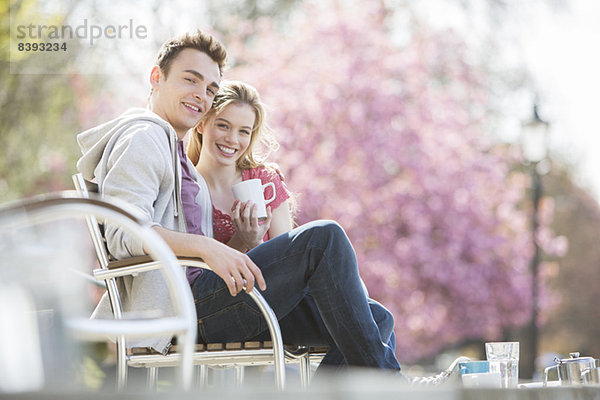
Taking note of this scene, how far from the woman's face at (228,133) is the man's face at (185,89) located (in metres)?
0.17

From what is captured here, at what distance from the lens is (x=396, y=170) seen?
10688 millimetres

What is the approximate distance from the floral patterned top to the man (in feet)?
0.74

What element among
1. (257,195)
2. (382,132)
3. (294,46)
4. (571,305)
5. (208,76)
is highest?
(294,46)

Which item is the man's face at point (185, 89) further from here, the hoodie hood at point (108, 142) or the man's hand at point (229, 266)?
the man's hand at point (229, 266)

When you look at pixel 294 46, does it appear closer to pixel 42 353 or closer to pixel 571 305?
pixel 42 353

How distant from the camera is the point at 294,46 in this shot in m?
11.2

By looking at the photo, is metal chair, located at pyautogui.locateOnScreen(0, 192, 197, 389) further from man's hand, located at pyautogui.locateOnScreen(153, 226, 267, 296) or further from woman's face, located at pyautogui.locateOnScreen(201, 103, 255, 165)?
woman's face, located at pyautogui.locateOnScreen(201, 103, 255, 165)

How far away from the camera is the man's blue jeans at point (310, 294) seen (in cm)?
213

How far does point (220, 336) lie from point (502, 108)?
632 inches

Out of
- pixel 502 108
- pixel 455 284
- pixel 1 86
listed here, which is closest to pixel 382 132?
pixel 455 284

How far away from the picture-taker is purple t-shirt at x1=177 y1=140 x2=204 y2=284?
2406 mm

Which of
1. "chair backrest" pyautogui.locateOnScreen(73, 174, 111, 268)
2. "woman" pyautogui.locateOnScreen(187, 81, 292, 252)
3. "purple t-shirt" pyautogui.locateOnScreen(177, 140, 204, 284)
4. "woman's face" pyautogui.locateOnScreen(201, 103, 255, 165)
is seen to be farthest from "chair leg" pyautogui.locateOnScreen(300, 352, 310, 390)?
"woman's face" pyautogui.locateOnScreen(201, 103, 255, 165)

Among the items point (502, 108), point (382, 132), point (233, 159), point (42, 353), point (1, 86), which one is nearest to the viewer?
point (42, 353)

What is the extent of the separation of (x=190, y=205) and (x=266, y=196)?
42 cm
